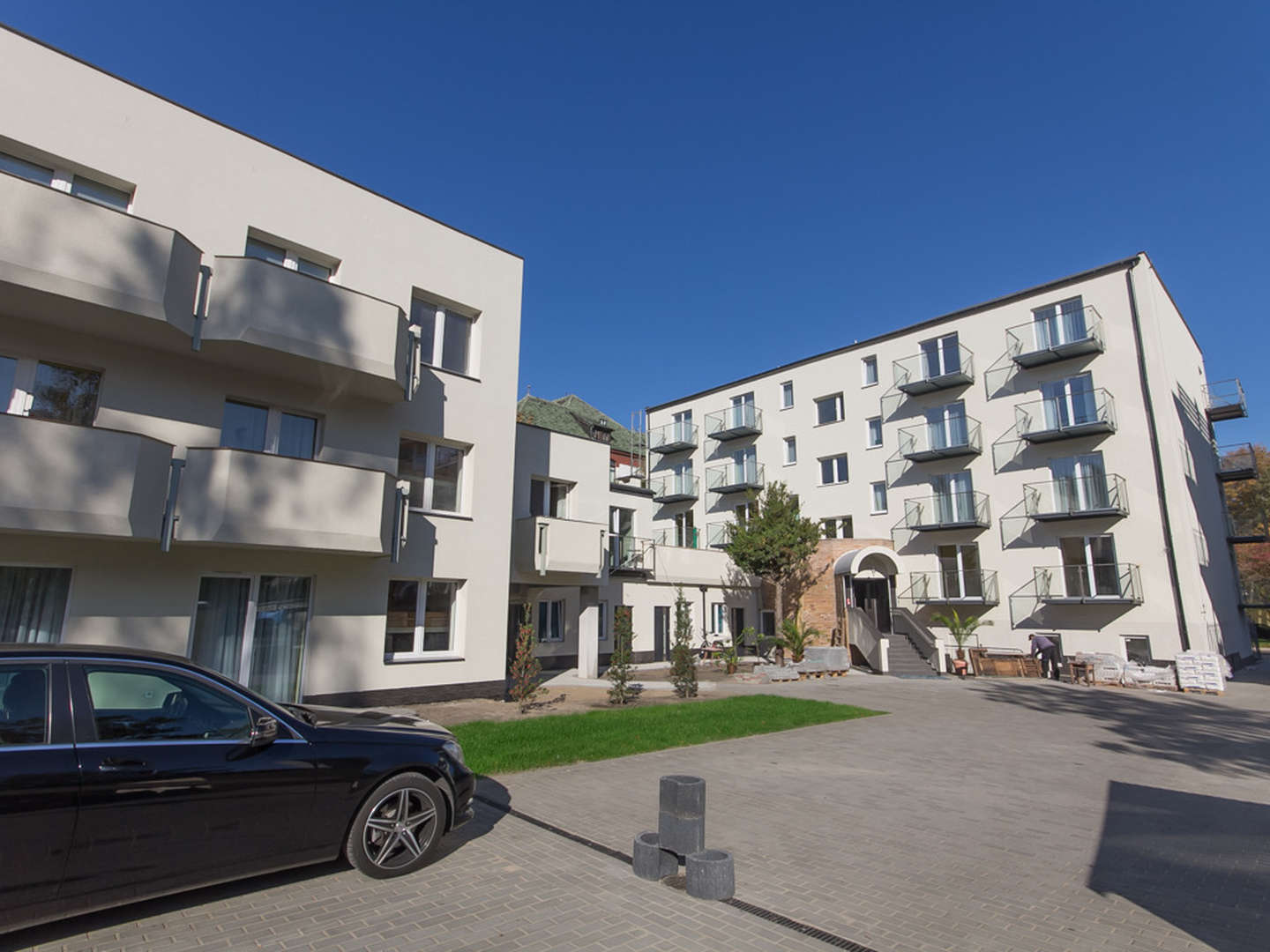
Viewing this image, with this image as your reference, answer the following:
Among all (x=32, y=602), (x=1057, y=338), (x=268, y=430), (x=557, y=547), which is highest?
(x=1057, y=338)

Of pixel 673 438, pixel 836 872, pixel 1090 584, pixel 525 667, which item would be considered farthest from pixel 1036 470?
pixel 836 872

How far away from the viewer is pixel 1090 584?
72.6 feet

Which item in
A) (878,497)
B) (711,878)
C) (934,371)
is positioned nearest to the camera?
(711,878)

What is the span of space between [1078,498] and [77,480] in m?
26.2

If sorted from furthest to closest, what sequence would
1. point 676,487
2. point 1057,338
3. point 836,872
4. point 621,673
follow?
point 676,487 → point 1057,338 → point 621,673 → point 836,872

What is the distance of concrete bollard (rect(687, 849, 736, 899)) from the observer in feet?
15.2

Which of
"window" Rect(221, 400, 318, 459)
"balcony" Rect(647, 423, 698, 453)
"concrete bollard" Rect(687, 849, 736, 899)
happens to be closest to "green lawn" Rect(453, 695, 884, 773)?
"concrete bollard" Rect(687, 849, 736, 899)

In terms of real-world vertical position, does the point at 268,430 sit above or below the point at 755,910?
above

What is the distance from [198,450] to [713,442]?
92.2 feet

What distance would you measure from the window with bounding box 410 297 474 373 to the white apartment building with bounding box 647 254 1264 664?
56.5 feet

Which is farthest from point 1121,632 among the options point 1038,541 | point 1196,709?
point 1196,709

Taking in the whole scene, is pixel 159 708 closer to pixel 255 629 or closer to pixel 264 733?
pixel 264 733

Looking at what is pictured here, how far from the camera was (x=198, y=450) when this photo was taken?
10.4 meters

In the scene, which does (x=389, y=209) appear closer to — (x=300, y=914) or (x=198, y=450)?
(x=198, y=450)
